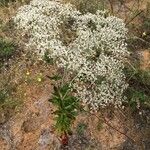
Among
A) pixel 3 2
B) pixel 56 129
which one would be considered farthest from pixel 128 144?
pixel 3 2

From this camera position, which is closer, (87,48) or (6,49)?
(87,48)

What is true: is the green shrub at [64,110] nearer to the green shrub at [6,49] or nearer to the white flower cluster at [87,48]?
the white flower cluster at [87,48]

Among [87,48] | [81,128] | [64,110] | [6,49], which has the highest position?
[87,48]

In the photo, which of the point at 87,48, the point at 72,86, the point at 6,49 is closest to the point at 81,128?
the point at 72,86

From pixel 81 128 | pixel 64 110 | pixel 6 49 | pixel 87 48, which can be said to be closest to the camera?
pixel 64 110

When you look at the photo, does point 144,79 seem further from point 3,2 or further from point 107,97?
point 3,2

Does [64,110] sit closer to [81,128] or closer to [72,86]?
[72,86]

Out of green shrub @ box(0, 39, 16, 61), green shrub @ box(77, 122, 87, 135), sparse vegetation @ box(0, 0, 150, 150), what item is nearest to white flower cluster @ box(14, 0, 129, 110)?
sparse vegetation @ box(0, 0, 150, 150)

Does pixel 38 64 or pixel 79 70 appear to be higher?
pixel 79 70
